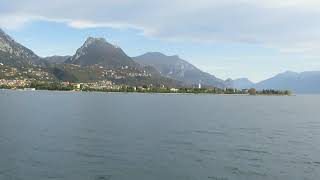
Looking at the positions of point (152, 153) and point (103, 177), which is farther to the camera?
point (152, 153)

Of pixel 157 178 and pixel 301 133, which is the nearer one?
pixel 157 178

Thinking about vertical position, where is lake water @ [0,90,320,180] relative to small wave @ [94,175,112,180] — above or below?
above

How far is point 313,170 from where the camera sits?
57875 mm

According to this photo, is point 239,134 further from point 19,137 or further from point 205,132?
point 19,137

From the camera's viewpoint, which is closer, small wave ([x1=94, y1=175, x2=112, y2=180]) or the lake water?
small wave ([x1=94, y1=175, x2=112, y2=180])

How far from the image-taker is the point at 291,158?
6644cm

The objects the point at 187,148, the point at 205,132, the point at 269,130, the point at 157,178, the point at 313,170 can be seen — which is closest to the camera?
the point at 157,178

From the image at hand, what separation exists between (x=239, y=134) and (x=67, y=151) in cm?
4021

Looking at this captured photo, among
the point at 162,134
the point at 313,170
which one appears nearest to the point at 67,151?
the point at 162,134

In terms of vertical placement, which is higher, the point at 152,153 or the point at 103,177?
the point at 152,153

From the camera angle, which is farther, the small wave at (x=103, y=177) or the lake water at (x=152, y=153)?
the lake water at (x=152, y=153)

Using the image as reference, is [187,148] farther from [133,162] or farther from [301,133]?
[301,133]

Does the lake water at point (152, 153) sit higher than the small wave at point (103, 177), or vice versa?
the lake water at point (152, 153)

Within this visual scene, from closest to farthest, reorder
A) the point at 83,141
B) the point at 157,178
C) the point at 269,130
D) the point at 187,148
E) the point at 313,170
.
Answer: the point at 157,178 < the point at 313,170 < the point at 187,148 < the point at 83,141 < the point at 269,130
